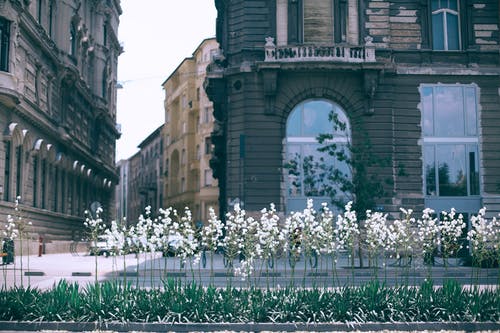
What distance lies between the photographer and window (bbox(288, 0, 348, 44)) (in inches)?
1307

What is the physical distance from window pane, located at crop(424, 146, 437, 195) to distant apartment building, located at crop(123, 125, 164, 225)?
146 ft

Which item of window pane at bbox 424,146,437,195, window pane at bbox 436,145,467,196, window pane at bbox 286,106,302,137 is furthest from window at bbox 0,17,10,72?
window pane at bbox 436,145,467,196

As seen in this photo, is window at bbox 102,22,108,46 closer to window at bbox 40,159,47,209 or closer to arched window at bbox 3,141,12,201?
window at bbox 40,159,47,209

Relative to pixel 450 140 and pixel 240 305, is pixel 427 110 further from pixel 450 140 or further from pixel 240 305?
pixel 240 305

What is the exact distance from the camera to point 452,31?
1339 inches

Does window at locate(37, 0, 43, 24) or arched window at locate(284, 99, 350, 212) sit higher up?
window at locate(37, 0, 43, 24)

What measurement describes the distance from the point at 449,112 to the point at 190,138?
142 ft

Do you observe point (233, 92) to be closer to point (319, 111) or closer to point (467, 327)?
point (319, 111)

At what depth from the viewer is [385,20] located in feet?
109

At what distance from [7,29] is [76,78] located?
49.7ft

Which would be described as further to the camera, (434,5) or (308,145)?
(434,5)

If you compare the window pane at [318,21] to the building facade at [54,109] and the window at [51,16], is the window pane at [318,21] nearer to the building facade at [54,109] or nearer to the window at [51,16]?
the building facade at [54,109]

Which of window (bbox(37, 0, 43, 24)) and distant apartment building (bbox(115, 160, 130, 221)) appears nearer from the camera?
window (bbox(37, 0, 43, 24))

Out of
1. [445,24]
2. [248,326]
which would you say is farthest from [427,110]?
[248,326]
